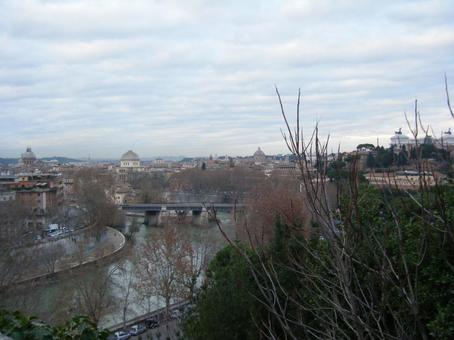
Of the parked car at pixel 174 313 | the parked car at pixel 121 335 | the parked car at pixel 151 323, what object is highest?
the parked car at pixel 121 335

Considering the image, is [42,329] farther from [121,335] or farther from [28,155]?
[28,155]

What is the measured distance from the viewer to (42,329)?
1913 millimetres

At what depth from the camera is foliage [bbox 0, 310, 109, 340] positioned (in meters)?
1.88

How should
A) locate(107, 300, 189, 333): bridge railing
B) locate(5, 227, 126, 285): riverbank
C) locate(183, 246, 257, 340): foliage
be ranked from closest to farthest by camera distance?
1. locate(183, 246, 257, 340): foliage
2. locate(107, 300, 189, 333): bridge railing
3. locate(5, 227, 126, 285): riverbank

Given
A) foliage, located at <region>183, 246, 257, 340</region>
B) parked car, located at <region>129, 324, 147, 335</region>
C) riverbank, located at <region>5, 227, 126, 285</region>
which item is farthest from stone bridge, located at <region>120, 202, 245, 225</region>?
foliage, located at <region>183, 246, 257, 340</region>

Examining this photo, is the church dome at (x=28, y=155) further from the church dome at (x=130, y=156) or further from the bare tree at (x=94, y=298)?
the bare tree at (x=94, y=298)

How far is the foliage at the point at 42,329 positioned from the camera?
1880mm

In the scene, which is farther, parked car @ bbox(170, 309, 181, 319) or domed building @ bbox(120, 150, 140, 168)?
domed building @ bbox(120, 150, 140, 168)

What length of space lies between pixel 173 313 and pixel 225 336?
20.3 ft

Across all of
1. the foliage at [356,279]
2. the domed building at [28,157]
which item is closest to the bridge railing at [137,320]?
the foliage at [356,279]

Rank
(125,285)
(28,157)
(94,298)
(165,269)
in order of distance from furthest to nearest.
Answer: (28,157) → (125,285) → (165,269) → (94,298)

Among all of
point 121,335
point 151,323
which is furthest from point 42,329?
point 151,323

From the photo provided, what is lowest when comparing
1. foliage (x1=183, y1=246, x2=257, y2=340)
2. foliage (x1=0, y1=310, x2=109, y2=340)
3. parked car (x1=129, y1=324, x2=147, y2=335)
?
parked car (x1=129, y1=324, x2=147, y2=335)

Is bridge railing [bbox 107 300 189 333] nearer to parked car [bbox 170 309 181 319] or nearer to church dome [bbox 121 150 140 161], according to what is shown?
parked car [bbox 170 309 181 319]
